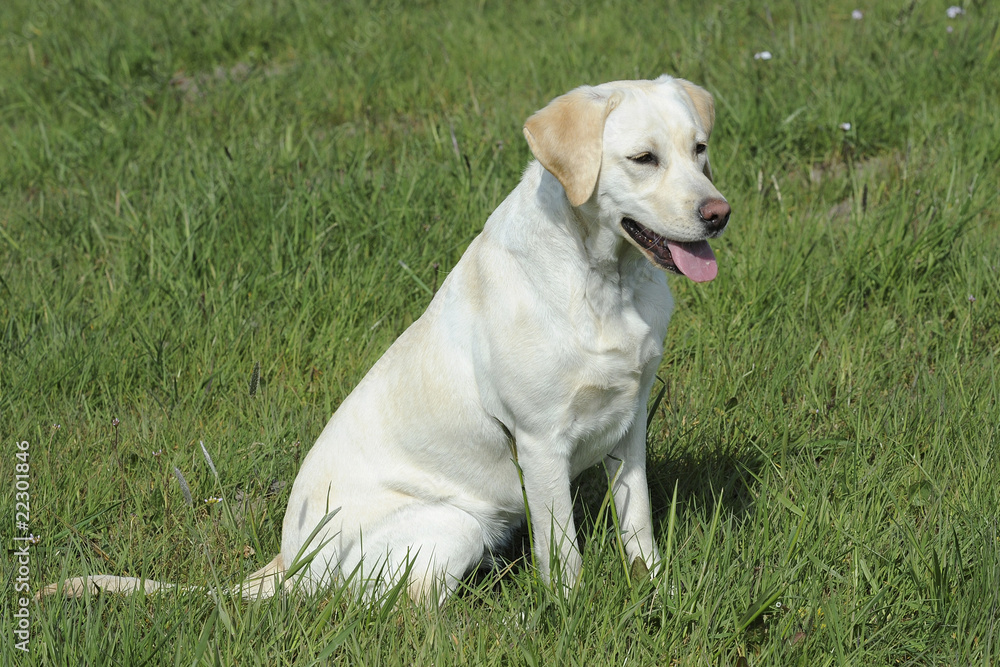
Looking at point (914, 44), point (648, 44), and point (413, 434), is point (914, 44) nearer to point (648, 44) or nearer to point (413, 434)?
point (648, 44)

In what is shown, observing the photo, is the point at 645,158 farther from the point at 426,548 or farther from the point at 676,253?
the point at 426,548

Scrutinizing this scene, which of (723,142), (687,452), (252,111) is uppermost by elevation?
(252,111)

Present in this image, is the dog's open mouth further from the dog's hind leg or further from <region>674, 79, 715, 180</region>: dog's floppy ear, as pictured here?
the dog's hind leg

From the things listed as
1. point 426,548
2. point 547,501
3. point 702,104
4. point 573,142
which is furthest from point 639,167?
point 426,548

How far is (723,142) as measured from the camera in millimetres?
4383

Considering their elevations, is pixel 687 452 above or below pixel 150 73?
below

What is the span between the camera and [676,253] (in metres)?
2.32

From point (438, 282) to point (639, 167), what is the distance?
170 cm

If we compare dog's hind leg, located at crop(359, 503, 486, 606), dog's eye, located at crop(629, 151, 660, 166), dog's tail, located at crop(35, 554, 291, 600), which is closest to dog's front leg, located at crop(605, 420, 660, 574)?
dog's hind leg, located at crop(359, 503, 486, 606)

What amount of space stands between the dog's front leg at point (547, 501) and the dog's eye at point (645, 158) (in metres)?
0.78

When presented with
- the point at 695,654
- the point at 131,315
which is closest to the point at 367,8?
the point at 131,315

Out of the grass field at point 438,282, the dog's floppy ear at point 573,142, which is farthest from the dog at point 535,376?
the grass field at point 438,282

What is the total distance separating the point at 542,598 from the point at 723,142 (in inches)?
109

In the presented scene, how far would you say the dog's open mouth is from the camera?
7.59 feet
